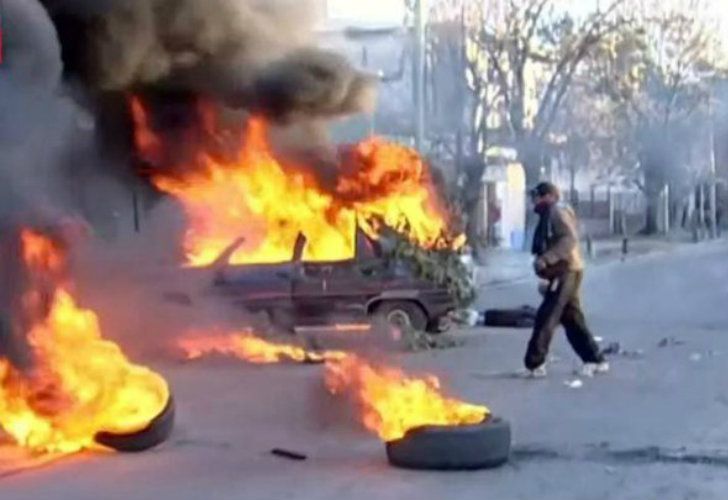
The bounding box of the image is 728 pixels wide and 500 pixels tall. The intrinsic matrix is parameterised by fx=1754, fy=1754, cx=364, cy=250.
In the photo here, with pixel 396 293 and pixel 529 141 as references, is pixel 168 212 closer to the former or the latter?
pixel 396 293

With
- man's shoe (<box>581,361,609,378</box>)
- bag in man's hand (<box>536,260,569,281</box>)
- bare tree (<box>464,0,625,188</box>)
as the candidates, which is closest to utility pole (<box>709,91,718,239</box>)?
bare tree (<box>464,0,625,188</box>)

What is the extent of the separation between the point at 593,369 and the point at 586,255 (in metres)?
29.2

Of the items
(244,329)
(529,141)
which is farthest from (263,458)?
(529,141)

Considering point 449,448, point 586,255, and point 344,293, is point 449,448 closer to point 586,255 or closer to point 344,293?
point 344,293

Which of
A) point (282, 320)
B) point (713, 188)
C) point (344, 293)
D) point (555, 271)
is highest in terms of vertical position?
point (555, 271)

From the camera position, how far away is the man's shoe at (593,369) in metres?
15.2

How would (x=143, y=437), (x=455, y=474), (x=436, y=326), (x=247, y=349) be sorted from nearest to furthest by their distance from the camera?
(x=455, y=474) < (x=143, y=437) < (x=247, y=349) < (x=436, y=326)

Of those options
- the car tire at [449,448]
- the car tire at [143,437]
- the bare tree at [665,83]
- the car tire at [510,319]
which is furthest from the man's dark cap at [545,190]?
the bare tree at [665,83]

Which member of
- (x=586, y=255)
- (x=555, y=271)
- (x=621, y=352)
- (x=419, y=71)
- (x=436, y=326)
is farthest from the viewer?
(x=586, y=255)

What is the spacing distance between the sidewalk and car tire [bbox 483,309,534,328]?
19.4ft

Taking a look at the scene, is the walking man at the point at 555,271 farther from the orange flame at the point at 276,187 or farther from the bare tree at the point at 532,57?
the bare tree at the point at 532,57

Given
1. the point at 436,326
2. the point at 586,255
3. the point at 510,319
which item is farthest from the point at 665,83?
the point at 586,255

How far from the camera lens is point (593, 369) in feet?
50.2

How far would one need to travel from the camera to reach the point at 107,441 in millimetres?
10406
